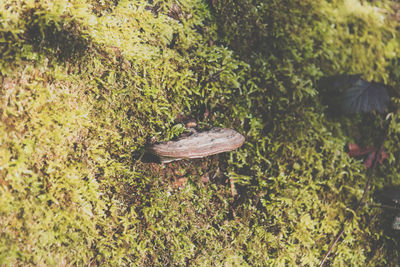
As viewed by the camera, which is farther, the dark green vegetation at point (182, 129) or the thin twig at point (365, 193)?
the thin twig at point (365, 193)

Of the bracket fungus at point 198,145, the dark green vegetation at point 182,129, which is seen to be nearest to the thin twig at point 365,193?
the dark green vegetation at point 182,129

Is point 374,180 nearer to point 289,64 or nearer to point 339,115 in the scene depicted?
point 339,115

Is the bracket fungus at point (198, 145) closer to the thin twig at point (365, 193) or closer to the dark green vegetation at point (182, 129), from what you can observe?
the dark green vegetation at point (182, 129)

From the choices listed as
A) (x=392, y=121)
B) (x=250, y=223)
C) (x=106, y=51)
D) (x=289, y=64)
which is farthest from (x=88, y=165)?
(x=392, y=121)

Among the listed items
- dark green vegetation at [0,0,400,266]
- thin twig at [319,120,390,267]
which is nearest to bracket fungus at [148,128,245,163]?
dark green vegetation at [0,0,400,266]

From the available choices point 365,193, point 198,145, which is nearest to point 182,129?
point 198,145

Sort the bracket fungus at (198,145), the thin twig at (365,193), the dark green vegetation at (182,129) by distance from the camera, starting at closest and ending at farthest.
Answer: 1. the dark green vegetation at (182,129)
2. the bracket fungus at (198,145)
3. the thin twig at (365,193)

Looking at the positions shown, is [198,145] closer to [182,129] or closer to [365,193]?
[182,129]
